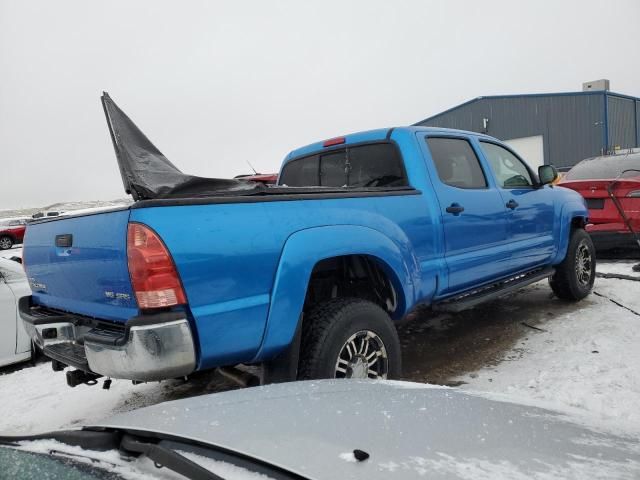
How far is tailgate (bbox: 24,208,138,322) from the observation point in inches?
84.8

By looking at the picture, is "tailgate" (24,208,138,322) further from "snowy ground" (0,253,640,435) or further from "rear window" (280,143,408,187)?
"rear window" (280,143,408,187)

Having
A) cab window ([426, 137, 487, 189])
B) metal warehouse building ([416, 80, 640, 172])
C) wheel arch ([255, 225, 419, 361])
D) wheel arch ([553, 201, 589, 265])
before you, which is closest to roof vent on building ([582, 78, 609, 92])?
metal warehouse building ([416, 80, 640, 172])

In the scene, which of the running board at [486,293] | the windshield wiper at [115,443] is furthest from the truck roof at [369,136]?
the windshield wiper at [115,443]

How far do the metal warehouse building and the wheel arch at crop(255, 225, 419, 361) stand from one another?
21488 millimetres

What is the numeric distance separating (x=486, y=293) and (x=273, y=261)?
2.27m

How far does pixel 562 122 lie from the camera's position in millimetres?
22062

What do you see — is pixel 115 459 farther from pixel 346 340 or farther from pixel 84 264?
pixel 346 340

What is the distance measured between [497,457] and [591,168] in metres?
7.20

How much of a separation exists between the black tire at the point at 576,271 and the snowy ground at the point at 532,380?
399mm

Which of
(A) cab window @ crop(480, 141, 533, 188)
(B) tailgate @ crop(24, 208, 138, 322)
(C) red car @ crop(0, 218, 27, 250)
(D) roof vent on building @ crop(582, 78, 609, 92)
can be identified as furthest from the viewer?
(D) roof vent on building @ crop(582, 78, 609, 92)

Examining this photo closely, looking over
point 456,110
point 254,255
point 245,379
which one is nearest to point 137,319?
point 254,255

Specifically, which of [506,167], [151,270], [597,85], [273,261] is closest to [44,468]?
[151,270]

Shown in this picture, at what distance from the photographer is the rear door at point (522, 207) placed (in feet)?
14.1

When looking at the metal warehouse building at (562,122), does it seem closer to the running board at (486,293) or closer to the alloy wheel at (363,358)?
the running board at (486,293)
